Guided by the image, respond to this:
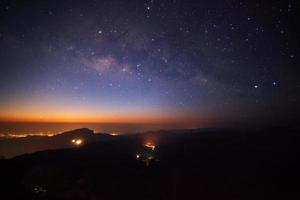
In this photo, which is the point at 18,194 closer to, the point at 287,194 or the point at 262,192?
the point at 262,192

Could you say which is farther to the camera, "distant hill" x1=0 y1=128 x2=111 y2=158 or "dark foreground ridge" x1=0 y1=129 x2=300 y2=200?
"distant hill" x1=0 y1=128 x2=111 y2=158

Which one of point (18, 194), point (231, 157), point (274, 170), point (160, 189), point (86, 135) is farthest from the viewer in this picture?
point (86, 135)

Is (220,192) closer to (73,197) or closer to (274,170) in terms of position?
(274,170)

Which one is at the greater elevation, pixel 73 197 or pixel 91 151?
pixel 91 151

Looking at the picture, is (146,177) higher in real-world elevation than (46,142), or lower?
higher

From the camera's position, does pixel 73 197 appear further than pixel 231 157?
No

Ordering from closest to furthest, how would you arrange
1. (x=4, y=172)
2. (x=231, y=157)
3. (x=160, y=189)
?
1. (x=160, y=189)
2. (x=4, y=172)
3. (x=231, y=157)

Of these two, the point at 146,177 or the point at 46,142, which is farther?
the point at 46,142

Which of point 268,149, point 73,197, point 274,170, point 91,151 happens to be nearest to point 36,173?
point 73,197

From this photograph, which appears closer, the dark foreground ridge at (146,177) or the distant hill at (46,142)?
the dark foreground ridge at (146,177)
